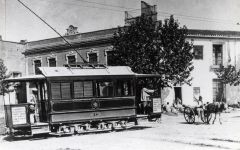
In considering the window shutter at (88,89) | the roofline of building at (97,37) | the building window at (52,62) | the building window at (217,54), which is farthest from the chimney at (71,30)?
the window shutter at (88,89)

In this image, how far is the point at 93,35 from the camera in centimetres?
2938

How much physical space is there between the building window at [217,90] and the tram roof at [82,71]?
13.7m

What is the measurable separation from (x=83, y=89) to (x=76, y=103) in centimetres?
63

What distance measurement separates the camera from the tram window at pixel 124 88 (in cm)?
1455

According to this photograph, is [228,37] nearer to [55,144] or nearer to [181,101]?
[181,101]

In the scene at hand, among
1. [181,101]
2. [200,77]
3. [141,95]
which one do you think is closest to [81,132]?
[141,95]

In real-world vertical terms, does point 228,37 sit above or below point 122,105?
above

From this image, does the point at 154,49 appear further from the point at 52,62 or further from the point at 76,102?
the point at 52,62

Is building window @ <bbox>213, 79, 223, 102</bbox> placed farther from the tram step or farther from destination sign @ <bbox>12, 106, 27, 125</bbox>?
destination sign @ <bbox>12, 106, 27, 125</bbox>

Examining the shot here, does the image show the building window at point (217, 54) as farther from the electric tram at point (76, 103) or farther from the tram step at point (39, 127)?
the tram step at point (39, 127)

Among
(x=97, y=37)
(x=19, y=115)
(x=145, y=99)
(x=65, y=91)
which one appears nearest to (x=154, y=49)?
(x=145, y=99)

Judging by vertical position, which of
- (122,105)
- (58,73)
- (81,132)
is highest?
(58,73)

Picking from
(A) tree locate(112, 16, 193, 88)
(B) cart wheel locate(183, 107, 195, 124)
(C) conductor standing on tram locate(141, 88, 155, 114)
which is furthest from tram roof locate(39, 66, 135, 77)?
(A) tree locate(112, 16, 193, 88)

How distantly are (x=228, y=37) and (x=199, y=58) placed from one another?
3168 mm
